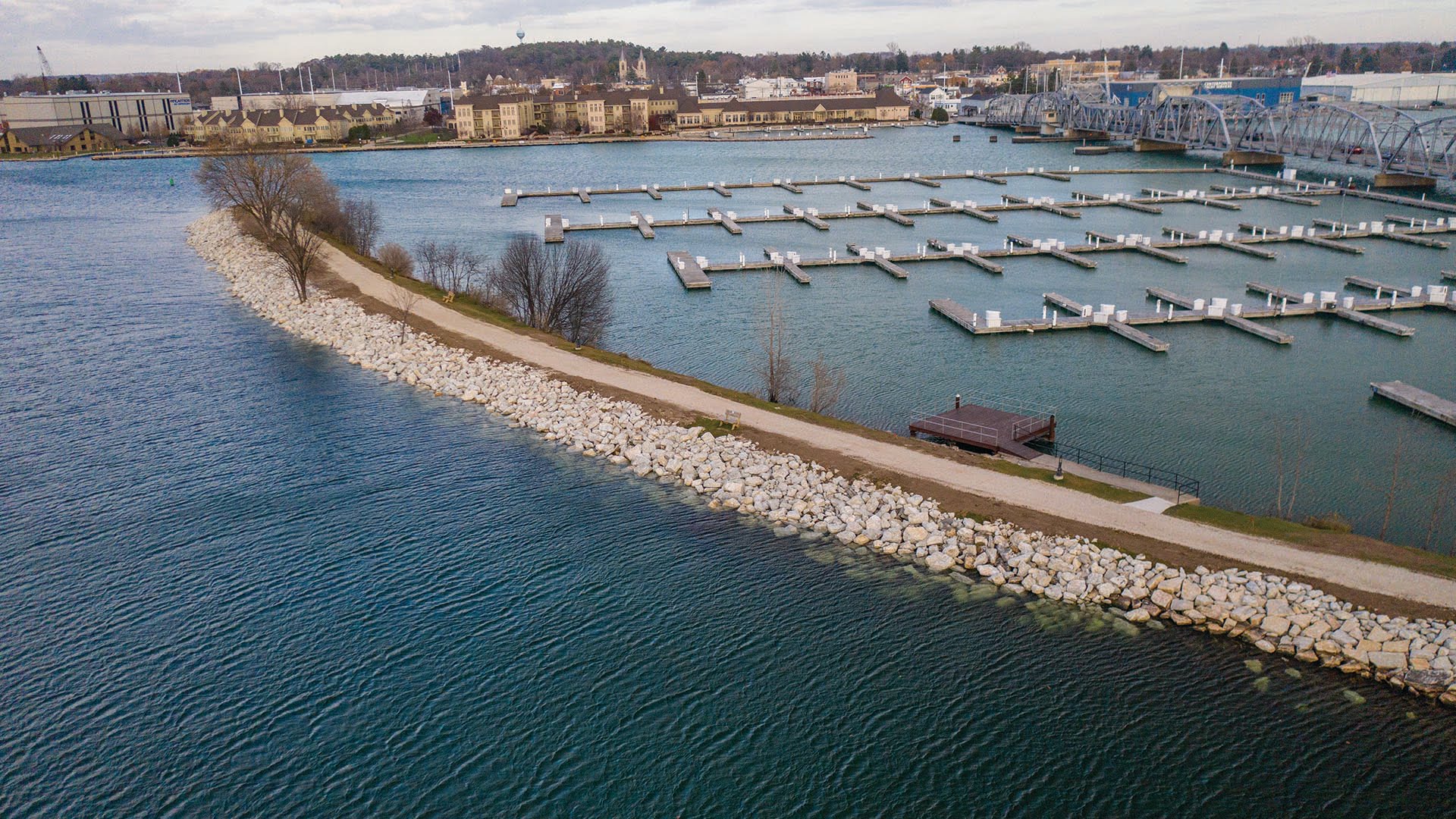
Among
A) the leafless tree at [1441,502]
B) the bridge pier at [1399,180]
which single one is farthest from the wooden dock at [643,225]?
the bridge pier at [1399,180]

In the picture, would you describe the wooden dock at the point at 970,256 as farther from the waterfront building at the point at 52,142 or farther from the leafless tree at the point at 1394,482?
the waterfront building at the point at 52,142

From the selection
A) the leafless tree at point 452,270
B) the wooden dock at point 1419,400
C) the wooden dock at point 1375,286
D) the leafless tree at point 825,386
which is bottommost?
the wooden dock at point 1419,400

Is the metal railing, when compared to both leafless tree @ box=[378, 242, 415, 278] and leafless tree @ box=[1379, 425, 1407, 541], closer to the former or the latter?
leafless tree @ box=[1379, 425, 1407, 541]

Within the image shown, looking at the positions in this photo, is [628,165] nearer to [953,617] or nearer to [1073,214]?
[1073,214]

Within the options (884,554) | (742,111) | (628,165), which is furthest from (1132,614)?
(742,111)

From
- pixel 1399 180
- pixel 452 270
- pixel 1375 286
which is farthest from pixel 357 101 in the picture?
pixel 1375 286

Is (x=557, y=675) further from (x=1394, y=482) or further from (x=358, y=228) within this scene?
(x=358, y=228)

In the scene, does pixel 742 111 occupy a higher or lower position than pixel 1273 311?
higher
